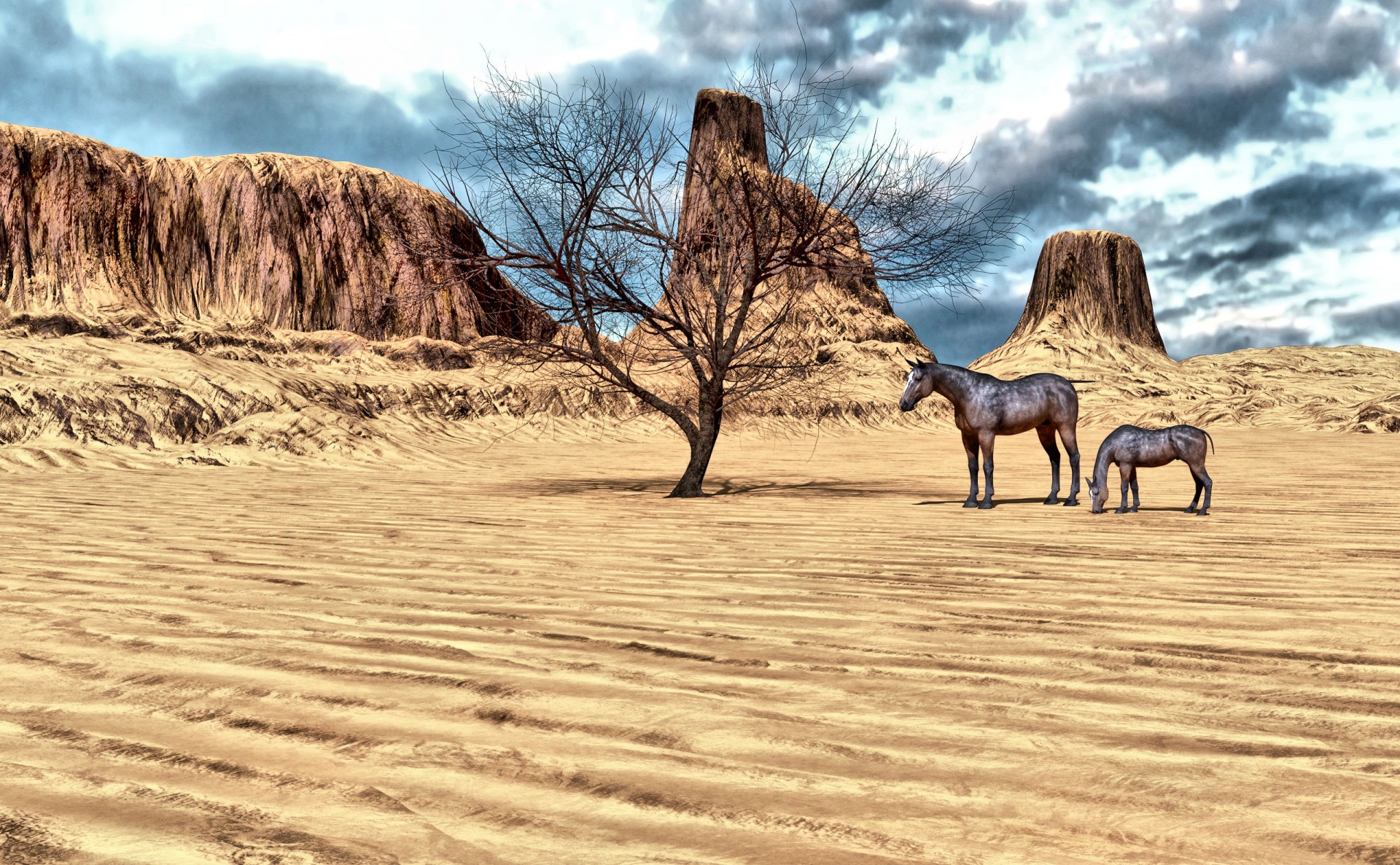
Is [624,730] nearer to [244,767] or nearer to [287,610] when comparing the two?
[244,767]

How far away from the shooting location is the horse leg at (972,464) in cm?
811

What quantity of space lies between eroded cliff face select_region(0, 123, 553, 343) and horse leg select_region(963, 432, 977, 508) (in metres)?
19.4

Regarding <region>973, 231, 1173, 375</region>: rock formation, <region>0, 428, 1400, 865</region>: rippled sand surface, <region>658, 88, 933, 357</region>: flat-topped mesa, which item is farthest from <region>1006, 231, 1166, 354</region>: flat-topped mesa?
<region>0, 428, 1400, 865</region>: rippled sand surface

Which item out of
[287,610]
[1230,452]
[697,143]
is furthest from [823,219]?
[697,143]

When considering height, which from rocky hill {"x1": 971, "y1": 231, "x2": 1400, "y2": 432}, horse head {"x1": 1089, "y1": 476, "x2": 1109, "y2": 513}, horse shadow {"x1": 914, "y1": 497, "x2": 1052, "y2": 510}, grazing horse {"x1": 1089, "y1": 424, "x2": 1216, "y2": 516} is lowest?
horse shadow {"x1": 914, "y1": 497, "x2": 1052, "y2": 510}

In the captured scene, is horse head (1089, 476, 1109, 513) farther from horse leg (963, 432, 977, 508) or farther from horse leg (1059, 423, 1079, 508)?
horse leg (963, 432, 977, 508)

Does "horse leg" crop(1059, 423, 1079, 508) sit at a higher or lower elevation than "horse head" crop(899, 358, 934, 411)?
lower

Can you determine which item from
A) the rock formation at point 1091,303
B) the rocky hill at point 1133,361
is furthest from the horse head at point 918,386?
the rock formation at point 1091,303

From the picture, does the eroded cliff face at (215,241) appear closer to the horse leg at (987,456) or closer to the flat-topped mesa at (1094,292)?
the horse leg at (987,456)

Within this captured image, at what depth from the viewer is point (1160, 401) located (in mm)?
40531

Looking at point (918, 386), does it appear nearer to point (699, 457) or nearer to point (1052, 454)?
point (1052, 454)

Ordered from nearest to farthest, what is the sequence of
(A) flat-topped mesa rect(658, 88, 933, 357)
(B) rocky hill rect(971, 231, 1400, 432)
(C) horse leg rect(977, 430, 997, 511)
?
(C) horse leg rect(977, 430, 997, 511), (B) rocky hill rect(971, 231, 1400, 432), (A) flat-topped mesa rect(658, 88, 933, 357)

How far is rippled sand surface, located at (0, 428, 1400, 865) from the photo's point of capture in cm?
163

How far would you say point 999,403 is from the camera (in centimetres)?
834
